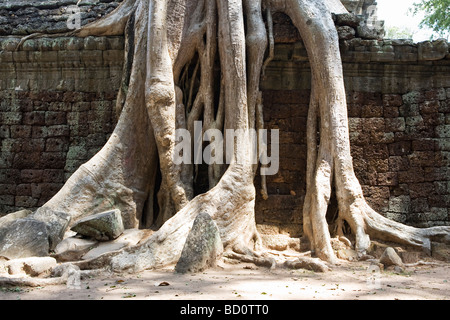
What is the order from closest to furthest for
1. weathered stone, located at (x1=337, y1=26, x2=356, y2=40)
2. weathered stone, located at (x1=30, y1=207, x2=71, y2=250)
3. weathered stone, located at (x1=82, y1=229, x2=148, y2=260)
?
weathered stone, located at (x1=82, y1=229, x2=148, y2=260) → weathered stone, located at (x1=30, y1=207, x2=71, y2=250) → weathered stone, located at (x1=337, y1=26, x2=356, y2=40)

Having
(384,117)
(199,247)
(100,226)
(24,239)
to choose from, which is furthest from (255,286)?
(384,117)

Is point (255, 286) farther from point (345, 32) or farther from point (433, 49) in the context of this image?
point (433, 49)

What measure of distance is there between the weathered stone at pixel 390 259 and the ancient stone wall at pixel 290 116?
3.83ft

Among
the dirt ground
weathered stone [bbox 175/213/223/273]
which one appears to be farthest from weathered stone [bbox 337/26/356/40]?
weathered stone [bbox 175/213/223/273]

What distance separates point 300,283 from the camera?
8.35 feet

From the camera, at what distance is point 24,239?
3064mm

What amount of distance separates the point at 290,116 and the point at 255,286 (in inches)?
91.8

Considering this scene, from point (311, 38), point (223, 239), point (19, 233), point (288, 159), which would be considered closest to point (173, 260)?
point (223, 239)

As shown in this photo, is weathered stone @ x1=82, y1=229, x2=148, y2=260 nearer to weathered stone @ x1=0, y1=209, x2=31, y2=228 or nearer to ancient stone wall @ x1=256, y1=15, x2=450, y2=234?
weathered stone @ x1=0, y1=209, x2=31, y2=228

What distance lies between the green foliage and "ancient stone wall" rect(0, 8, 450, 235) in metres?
9.07

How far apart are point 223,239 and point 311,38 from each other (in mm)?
2026

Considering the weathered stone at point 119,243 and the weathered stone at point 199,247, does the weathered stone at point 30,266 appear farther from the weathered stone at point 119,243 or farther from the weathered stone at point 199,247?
the weathered stone at point 199,247

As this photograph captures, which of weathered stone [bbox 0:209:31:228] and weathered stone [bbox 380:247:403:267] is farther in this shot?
weathered stone [bbox 0:209:31:228]

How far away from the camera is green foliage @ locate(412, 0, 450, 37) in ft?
39.5
